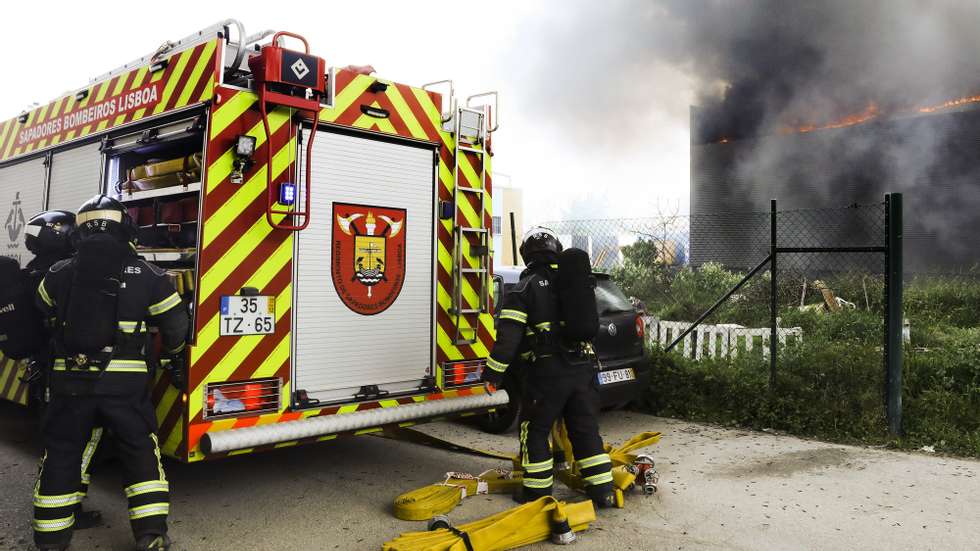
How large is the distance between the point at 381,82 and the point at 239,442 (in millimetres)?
2358

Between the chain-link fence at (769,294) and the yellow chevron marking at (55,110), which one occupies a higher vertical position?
the yellow chevron marking at (55,110)

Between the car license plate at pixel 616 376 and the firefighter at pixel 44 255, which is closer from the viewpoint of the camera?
the firefighter at pixel 44 255

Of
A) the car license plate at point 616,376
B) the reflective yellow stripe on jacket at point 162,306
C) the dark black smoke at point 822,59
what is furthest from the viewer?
the dark black smoke at point 822,59

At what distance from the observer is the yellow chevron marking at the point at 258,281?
387cm

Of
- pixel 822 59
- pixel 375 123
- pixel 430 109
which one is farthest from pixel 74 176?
pixel 822 59

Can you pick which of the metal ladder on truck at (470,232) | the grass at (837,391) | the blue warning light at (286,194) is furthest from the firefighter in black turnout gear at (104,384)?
the grass at (837,391)

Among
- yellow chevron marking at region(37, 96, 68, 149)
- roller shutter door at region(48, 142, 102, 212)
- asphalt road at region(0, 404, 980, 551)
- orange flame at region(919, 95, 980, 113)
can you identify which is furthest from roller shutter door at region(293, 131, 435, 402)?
orange flame at region(919, 95, 980, 113)

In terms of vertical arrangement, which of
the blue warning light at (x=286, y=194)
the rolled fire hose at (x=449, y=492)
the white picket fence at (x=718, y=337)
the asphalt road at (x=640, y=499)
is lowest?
the asphalt road at (x=640, y=499)

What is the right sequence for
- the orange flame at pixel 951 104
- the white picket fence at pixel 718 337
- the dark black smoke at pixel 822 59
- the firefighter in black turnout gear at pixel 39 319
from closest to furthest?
the firefighter in black turnout gear at pixel 39 319
the white picket fence at pixel 718 337
the orange flame at pixel 951 104
the dark black smoke at pixel 822 59

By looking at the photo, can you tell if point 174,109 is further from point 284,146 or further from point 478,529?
point 478,529

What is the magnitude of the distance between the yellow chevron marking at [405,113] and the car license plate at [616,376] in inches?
99.8

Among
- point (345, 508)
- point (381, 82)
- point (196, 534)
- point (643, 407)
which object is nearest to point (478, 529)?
point (345, 508)

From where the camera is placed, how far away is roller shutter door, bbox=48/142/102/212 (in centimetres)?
499

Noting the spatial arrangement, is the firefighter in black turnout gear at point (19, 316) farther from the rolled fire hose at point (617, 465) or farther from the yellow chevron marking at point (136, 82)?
the rolled fire hose at point (617, 465)
